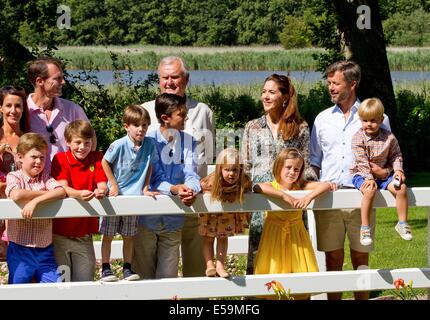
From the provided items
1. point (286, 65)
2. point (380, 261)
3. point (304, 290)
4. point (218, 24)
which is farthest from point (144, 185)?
point (218, 24)

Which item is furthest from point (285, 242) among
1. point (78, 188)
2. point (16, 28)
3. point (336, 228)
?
point (16, 28)

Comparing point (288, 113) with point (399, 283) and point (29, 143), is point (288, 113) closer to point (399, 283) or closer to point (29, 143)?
point (399, 283)

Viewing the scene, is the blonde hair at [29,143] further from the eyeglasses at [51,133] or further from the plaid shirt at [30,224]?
the eyeglasses at [51,133]

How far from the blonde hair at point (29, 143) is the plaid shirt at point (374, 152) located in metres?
2.16

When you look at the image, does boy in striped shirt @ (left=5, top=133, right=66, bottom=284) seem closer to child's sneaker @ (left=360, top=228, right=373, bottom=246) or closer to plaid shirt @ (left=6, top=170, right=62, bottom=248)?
plaid shirt @ (left=6, top=170, right=62, bottom=248)

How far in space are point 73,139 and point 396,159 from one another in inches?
88.0

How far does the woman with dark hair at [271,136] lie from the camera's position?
24.6 feet

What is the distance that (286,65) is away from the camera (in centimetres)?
3816

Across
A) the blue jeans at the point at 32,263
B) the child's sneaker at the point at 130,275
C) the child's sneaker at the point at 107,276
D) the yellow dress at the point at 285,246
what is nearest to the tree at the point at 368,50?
the yellow dress at the point at 285,246

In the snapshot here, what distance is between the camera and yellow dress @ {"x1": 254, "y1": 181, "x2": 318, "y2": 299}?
24.4ft

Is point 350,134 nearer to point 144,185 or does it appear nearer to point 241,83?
point 144,185

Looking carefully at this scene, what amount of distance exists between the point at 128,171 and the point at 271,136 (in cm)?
108

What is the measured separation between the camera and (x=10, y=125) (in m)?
7.35
